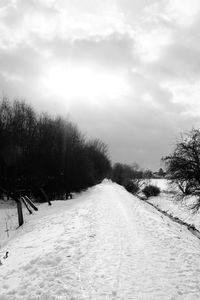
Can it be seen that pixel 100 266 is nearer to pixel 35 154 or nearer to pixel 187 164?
pixel 187 164

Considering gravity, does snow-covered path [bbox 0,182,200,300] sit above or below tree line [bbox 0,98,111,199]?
below

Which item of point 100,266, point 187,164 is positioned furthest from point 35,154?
point 100,266

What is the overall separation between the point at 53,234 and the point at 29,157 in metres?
21.6

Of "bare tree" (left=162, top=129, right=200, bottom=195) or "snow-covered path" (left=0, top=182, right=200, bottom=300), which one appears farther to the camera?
"bare tree" (left=162, top=129, right=200, bottom=195)

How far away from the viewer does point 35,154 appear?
106ft

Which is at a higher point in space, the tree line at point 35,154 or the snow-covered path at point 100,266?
the tree line at point 35,154

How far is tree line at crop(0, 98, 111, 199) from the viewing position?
30.5m

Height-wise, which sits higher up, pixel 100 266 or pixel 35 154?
pixel 35 154

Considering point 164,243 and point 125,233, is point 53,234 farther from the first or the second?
point 164,243

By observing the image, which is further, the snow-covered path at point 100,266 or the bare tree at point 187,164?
the bare tree at point 187,164

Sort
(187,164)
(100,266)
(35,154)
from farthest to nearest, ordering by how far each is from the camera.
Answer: (35,154) → (187,164) → (100,266)

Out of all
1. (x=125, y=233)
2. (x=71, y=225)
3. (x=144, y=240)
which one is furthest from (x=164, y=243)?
(x=71, y=225)

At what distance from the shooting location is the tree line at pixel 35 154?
3050 centimetres

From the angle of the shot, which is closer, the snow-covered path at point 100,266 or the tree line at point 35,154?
the snow-covered path at point 100,266
